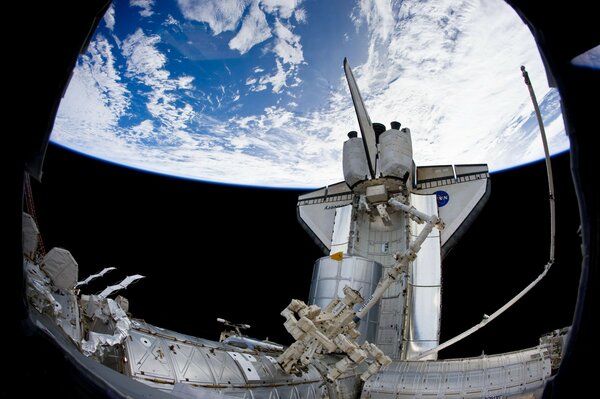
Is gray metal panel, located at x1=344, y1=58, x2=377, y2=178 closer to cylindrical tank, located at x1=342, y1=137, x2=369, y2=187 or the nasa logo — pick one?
cylindrical tank, located at x1=342, y1=137, x2=369, y2=187

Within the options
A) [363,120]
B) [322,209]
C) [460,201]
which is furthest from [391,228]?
[363,120]

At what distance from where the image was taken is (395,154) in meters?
12.5

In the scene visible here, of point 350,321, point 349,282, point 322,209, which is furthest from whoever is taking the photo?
point 322,209

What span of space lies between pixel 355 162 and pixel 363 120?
1.46 m

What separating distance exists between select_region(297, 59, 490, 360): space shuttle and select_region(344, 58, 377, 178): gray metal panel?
0.10 ft

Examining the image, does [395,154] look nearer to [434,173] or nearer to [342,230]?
[434,173]

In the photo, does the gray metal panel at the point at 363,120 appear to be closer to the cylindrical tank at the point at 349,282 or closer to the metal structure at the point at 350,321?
the metal structure at the point at 350,321

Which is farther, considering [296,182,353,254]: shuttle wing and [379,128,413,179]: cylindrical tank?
[296,182,353,254]: shuttle wing

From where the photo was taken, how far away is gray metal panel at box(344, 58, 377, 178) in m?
12.0

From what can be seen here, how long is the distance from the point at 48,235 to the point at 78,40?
1651 centimetres

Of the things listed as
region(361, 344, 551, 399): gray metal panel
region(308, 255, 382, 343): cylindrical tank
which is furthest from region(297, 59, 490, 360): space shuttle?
region(361, 344, 551, 399): gray metal panel

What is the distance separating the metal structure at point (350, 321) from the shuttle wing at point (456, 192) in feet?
0.12

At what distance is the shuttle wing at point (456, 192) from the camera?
13.1 metres

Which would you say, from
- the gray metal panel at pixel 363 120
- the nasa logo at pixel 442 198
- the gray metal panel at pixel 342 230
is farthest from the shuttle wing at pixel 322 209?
the nasa logo at pixel 442 198
